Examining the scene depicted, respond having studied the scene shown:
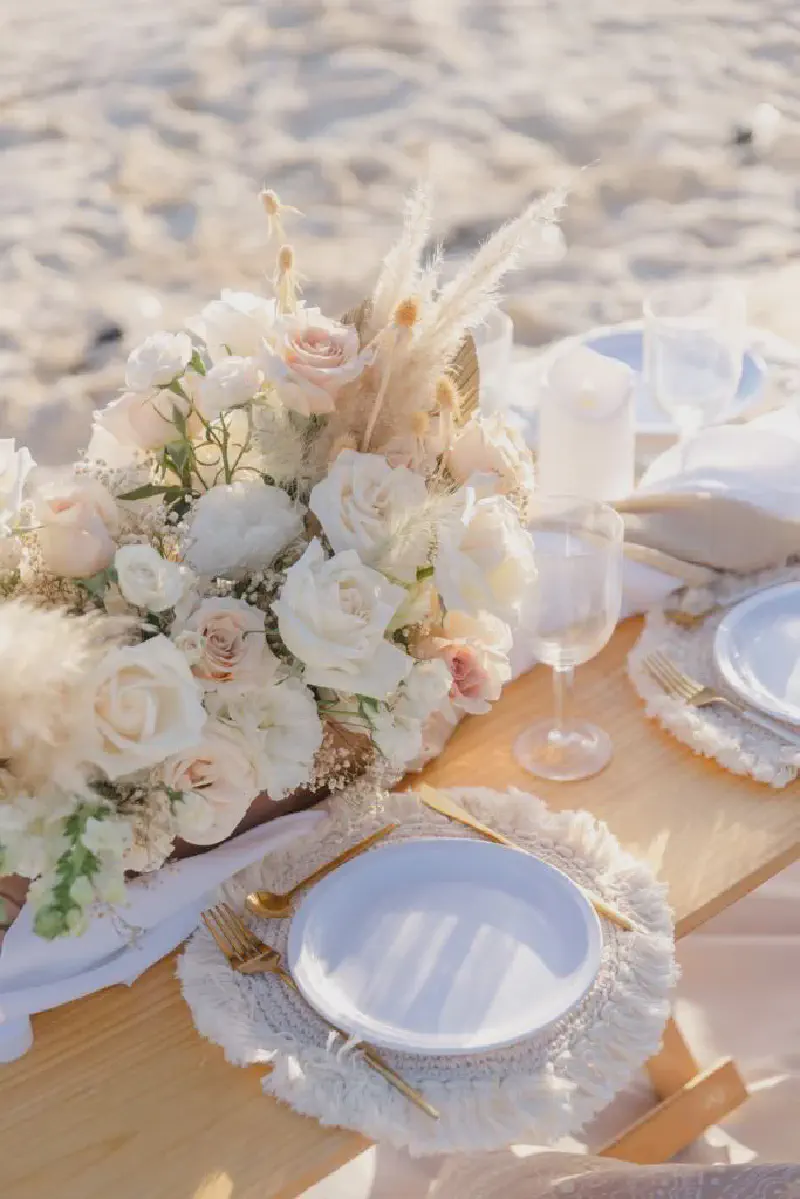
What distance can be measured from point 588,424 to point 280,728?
665 mm

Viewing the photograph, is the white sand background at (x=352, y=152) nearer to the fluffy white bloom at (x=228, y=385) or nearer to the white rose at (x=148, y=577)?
the fluffy white bloom at (x=228, y=385)

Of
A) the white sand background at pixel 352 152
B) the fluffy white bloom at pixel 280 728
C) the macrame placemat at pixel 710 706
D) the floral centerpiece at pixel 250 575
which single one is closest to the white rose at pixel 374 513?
the floral centerpiece at pixel 250 575

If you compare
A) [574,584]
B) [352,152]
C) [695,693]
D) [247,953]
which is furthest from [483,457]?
[352,152]

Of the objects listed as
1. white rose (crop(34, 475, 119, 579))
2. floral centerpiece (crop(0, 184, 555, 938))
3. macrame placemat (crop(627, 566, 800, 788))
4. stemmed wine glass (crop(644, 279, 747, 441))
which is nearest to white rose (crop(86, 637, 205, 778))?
floral centerpiece (crop(0, 184, 555, 938))

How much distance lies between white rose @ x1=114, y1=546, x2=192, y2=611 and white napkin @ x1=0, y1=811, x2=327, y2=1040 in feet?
0.87

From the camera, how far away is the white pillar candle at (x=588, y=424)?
1.58 m

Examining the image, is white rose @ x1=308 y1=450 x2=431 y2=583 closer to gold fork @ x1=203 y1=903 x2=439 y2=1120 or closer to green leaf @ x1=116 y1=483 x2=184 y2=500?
green leaf @ x1=116 y1=483 x2=184 y2=500

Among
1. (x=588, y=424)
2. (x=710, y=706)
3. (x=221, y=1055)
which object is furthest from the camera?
(x=588, y=424)

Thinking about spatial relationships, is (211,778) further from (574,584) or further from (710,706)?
(710,706)

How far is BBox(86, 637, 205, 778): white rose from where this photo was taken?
93cm

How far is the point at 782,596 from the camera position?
145 centimetres

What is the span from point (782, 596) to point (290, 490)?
1.91ft

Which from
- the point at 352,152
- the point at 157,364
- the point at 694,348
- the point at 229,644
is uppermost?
the point at 157,364

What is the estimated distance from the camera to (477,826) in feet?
3.95
